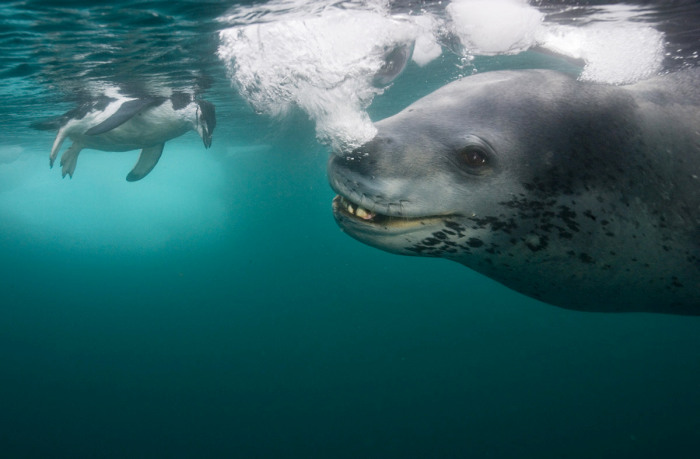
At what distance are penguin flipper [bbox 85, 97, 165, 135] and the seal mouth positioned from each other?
9.11m

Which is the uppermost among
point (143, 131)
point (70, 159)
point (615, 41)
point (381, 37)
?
point (615, 41)

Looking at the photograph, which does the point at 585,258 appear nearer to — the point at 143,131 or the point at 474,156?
the point at 474,156

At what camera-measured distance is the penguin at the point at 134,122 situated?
35.6ft

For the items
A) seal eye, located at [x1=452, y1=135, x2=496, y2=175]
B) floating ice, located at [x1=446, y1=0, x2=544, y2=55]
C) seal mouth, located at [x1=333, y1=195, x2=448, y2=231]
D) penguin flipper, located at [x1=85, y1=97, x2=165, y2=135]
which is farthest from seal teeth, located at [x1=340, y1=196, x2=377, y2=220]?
penguin flipper, located at [x1=85, y1=97, x2=165, y2=135]

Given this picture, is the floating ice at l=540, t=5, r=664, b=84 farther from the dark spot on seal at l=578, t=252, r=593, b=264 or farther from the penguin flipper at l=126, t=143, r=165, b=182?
the penguin flipper at l=126, t=143, r=165, b=182

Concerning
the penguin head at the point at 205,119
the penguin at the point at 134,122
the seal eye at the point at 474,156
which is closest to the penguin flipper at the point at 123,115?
the penguin at the point at 134,122

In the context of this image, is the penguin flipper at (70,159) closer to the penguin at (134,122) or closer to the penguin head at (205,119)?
the penguin at (134,122)

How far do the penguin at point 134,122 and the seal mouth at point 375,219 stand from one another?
8624 millimetres

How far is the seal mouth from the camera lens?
2434 mm

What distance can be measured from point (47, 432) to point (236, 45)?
18.9m

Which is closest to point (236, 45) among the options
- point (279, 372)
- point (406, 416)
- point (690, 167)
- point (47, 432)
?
point (690, 167)

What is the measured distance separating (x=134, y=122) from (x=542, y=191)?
1181 centimetres

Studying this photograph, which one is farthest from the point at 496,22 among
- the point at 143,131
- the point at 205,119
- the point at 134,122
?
the point at 143,131

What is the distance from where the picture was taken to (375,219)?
248cm
